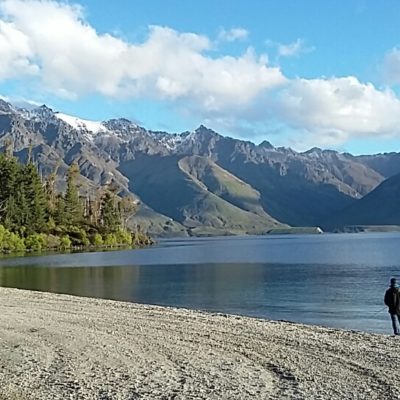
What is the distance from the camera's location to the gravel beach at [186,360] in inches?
754

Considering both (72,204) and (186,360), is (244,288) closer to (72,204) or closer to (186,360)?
(186,360)

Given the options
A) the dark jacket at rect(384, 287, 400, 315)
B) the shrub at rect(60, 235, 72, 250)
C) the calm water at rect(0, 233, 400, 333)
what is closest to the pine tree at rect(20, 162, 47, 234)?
the shrub at rect(60, 235, 72, 250)

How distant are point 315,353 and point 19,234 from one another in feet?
493

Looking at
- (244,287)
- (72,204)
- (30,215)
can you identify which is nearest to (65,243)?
(30,215)

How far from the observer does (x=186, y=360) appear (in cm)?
2400

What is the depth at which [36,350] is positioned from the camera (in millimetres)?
26266

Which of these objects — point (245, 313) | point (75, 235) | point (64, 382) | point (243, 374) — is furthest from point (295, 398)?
point (75, 235)

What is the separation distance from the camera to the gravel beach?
62.8ft

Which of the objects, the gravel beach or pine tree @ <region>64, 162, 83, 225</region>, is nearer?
the gravel beach

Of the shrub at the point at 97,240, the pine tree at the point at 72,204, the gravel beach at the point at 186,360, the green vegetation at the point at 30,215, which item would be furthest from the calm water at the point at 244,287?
the shrub at the point at 97,240

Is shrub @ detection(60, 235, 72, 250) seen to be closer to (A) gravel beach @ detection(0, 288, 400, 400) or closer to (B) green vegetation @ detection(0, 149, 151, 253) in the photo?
(B) green vegetation @ detection(0, 149, 151, 253)

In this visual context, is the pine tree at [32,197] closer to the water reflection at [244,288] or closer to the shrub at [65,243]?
the shrub at [65,243]

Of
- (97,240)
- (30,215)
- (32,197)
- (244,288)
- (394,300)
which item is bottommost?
(394,300)

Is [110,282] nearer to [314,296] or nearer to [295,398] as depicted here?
[314,296]
